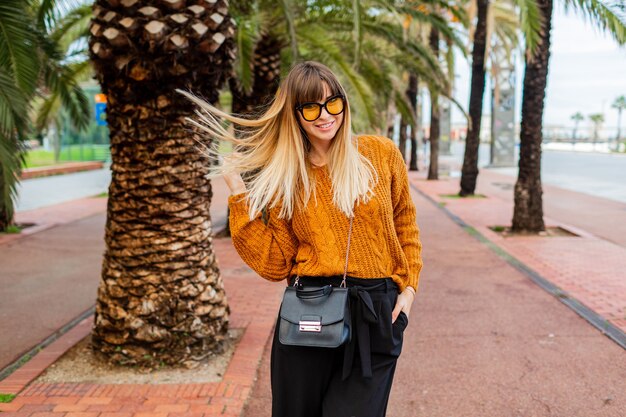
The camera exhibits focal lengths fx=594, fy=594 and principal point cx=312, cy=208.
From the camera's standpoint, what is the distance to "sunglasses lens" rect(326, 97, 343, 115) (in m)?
2.23

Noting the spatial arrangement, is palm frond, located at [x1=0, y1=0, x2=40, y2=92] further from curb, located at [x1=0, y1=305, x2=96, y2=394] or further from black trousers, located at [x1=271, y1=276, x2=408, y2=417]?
black trousers, located at [x1=271, y1=276, x2=408, y2=417]

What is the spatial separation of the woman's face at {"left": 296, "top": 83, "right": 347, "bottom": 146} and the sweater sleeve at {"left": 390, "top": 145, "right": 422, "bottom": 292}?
287mm

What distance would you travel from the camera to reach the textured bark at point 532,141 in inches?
386

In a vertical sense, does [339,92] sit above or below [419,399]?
above

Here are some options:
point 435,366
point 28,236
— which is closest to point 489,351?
point 435,366

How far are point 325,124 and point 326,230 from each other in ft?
1.31

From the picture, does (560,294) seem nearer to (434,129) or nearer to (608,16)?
(608,16)

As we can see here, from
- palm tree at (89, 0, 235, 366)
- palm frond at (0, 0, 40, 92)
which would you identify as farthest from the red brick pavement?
palm frond at (0, 0, 40, 92)

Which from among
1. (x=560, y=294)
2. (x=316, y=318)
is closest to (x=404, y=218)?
(x=316, y=318)

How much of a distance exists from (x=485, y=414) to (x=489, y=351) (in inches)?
43.2

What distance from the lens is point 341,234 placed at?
2229 mm

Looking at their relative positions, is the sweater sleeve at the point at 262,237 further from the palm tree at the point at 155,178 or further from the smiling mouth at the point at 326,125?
the palm tree at the point at 155,178

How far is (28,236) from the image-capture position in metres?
10.6

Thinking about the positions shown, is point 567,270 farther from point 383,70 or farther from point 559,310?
point 383,70
